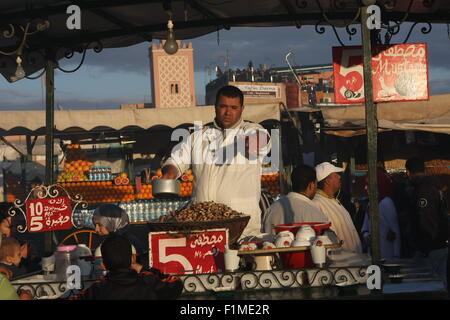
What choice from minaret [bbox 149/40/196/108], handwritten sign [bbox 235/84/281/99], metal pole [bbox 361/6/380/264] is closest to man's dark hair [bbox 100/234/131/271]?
metal pole [bbox 361/6/380/264]

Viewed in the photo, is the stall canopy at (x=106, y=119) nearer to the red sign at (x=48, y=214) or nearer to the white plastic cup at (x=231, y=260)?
the red sign at (x=48, y=214)

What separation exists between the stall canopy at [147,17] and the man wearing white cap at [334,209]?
4.99ft

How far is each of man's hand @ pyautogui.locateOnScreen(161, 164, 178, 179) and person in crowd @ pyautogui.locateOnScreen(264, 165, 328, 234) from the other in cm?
112

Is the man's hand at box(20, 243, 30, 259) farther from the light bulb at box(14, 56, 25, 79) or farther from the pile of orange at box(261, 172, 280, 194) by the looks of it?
the pile of orange at box(261, 172, 280, 194)

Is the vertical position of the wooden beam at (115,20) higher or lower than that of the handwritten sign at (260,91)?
lower

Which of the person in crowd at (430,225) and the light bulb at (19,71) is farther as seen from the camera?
the person in crowd at (430,225)

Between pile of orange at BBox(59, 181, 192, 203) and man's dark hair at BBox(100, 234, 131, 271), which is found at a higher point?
pile of orange at BBox(59, 181, 192, 203)

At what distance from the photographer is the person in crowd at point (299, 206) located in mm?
6414

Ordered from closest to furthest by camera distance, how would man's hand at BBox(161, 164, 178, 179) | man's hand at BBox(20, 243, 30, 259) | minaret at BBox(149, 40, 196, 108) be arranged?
man's hand at BBox(161, 164, 178, 179) < man's hand at BBox(20, 243, 30, 259) < minaret at BBox(149, 40, 196, 108)

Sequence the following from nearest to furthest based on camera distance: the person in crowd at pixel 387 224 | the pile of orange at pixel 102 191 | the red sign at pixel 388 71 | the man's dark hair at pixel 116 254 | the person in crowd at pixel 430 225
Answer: the man's dark hair at pixel 116 254
the red sign at pixel 388 71
the person in crowd at pixel 430 225
the person in crowd at pixel 387 224
the pile of orange at pixel 102 191

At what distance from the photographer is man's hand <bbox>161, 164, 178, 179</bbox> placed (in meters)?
5.65

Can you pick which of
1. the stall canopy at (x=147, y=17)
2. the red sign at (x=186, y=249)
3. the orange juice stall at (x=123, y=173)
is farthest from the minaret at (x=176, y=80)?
the red sign at (x=186, y=249)

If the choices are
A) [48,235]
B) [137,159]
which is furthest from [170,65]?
[48,235]

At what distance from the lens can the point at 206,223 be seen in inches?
194
